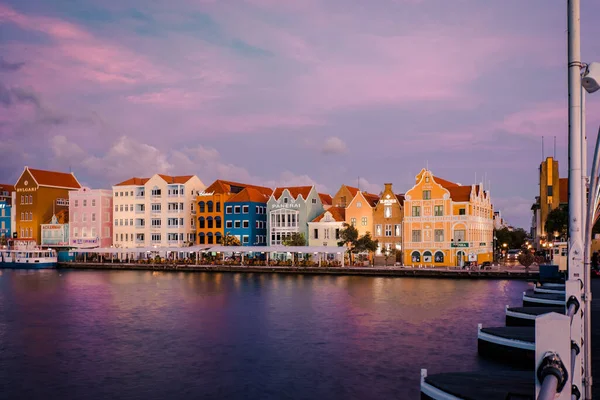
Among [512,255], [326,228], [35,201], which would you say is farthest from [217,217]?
[512,255]

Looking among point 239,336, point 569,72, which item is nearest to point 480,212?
point 239,336

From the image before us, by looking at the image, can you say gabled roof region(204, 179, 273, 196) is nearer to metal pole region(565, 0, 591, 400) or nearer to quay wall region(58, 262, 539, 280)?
quay wall region(58, 262, 539, 280)

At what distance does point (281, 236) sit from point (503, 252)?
5241 cm

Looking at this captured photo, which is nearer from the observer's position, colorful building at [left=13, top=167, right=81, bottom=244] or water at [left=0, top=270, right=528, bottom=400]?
water at [left=0, top=270, right=528, bottom=400]

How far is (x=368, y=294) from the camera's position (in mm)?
58688

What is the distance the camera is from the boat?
108 m

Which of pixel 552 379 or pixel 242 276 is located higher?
pixel 552 379

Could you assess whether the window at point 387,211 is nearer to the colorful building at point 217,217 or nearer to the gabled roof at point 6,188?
the colorful building at point 217,217

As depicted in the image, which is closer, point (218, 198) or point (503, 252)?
point (218, 198)

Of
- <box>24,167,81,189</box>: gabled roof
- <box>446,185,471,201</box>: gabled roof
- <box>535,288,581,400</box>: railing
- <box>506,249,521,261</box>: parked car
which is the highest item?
<box>24,167,81,189</box>: gabled roof

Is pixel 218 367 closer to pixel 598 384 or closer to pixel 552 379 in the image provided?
pixel 598 384

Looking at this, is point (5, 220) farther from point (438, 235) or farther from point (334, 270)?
point (438, 235)

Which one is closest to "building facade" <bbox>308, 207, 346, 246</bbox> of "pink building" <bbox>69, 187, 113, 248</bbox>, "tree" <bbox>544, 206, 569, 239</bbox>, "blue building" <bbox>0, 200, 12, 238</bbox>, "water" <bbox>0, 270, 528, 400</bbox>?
"water" <bbox>0, 270, 528, 400</bbox>

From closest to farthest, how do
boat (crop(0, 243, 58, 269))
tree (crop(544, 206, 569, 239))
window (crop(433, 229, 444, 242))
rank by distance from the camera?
window (crop(433, 229, 444, 242)), tree (crop(544, 206, 569, 239)), boat (crop(0, 243, 58, 269))
